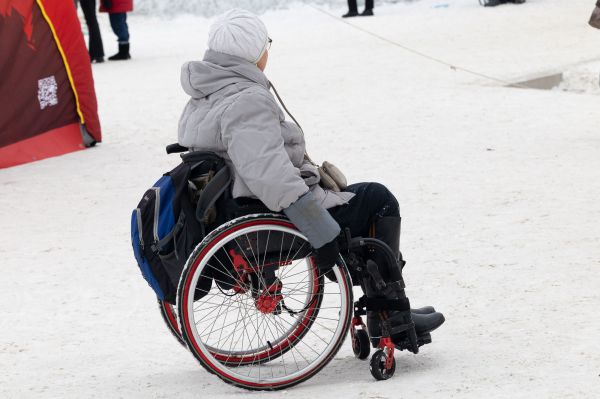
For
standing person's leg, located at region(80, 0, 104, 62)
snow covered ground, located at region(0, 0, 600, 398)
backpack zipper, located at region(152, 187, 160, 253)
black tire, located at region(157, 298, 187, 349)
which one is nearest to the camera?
backpack zipper, located at region(152, 187, 160, 253)

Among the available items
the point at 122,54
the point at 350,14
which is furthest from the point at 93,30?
the point at 350,14

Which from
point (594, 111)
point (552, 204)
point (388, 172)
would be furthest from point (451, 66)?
point (552, 204)

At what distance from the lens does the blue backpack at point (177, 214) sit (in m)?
3.32

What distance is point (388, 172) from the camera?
649cm

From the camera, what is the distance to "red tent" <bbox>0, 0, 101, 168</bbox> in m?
7.25

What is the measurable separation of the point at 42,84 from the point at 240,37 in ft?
14.1

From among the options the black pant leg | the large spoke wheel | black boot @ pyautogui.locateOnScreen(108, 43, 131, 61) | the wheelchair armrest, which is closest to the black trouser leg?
the black pant leg

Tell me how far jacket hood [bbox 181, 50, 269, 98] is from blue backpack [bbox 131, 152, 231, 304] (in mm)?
202

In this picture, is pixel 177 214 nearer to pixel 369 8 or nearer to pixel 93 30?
pixel 93 30

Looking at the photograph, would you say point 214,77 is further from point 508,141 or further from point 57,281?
point 508,141

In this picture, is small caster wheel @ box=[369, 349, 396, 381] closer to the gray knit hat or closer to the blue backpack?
the blue backpack

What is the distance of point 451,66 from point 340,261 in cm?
695

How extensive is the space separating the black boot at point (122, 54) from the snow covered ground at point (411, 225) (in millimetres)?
1145

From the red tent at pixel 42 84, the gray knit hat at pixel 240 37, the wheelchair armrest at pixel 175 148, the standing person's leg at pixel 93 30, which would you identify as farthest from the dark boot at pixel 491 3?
the gray knit hat at pixel 240 37
